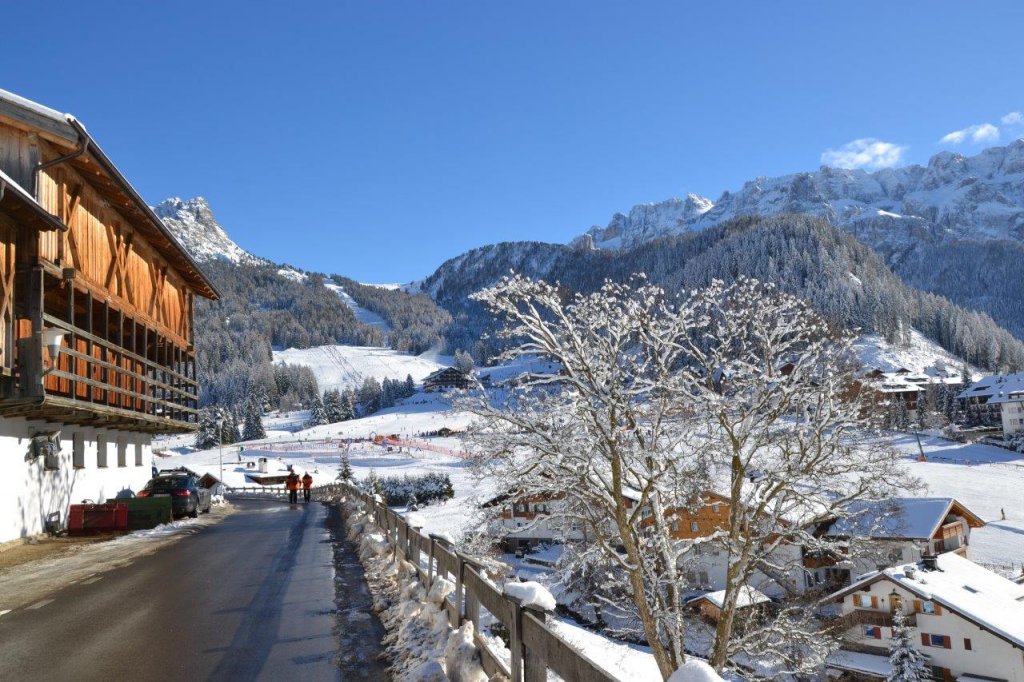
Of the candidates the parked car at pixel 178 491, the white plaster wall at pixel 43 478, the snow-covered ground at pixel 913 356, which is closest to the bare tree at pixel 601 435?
the white plaster wall at pixel 43 478

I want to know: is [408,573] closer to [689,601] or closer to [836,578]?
[689,601]

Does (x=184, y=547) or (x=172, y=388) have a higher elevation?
(x=172, y=388)

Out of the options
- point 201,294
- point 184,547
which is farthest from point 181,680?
point 201,294

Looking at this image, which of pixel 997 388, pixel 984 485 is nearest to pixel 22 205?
pixel 984 485

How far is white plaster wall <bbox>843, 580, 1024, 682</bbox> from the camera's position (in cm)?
3108

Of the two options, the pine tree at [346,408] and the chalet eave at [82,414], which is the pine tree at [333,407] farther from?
the chalet eave at [82,414]

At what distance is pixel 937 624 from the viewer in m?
33.2

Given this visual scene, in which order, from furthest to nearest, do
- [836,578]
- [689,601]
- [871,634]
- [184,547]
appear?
[836,578] < [689,601] < [871,634] < [184,547]

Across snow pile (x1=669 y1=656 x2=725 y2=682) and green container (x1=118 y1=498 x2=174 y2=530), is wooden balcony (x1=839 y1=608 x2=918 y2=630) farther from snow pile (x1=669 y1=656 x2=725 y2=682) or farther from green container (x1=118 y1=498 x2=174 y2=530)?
snow pile (x1=669 y1=656 x2=725 y2=682)

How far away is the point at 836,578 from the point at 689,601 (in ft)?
40.6

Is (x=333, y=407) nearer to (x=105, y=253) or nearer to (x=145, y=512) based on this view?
(x=145, y=512)

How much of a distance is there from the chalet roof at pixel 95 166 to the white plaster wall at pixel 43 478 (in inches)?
256

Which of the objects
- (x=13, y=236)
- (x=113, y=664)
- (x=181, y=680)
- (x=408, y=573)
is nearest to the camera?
(x=181, y=680)

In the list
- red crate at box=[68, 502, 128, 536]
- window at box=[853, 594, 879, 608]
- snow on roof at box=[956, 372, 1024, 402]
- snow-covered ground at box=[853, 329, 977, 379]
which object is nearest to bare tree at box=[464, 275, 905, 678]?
red crate at box=[68, 502, 128, 536]
